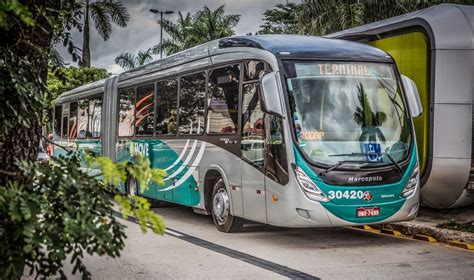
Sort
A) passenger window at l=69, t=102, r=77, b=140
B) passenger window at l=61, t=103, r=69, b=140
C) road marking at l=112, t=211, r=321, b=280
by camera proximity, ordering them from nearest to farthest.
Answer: road marking at l=112, t=211, r=321, b=280, passenger window at l=69, t=102, r=77, b=140, passenger window at l=61, t=103, r=69, b=140

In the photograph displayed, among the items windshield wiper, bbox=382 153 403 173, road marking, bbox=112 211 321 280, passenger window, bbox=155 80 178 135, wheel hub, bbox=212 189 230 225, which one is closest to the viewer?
road marking, bbox=112 211 321 280

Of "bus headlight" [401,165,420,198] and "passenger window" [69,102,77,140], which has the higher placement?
"passenger window" [69,102,77,140]

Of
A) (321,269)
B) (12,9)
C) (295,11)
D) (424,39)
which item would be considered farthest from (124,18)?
(12,9)

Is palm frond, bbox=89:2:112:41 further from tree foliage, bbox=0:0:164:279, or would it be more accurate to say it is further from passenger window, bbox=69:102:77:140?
tree foliage, bbox=0:0:164:279

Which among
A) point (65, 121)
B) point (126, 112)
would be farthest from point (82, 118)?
point (126, 112)

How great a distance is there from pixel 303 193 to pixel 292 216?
1.16 ft

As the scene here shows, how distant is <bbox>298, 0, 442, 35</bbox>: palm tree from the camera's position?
3091cm

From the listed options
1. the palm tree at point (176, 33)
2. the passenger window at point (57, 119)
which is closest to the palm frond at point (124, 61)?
the palm tree at point (176, 33)

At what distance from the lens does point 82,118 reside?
1997 cm

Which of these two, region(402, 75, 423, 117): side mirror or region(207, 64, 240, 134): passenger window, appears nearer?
region(402, 75, 423, 117): side mirror

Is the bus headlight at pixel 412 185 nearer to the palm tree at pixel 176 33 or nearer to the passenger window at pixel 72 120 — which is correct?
the passenger window at pixel 72 120

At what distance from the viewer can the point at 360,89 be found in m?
10.1

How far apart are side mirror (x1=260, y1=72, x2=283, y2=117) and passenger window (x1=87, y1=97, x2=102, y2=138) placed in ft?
30.6

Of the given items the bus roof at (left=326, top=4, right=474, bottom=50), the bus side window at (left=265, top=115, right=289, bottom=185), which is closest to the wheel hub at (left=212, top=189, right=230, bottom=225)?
the bus side window at (left=265, top=115, right=289, bottom=185)
